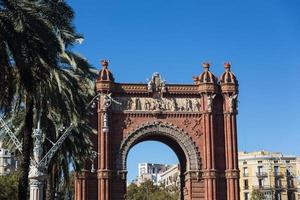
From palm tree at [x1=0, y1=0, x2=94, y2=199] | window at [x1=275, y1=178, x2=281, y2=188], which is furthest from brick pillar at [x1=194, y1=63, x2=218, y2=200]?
window at [x1=275, y1=178, x2=281, y2=188]

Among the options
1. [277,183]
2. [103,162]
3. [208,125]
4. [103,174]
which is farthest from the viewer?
[277,183]

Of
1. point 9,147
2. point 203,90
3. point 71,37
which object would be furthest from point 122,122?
point 71,37

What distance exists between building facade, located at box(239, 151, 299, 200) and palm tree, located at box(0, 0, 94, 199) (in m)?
67.0

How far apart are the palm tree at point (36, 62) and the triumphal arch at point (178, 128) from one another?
21.4m

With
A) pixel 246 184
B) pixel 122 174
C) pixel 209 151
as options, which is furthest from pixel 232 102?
pixel 246 184

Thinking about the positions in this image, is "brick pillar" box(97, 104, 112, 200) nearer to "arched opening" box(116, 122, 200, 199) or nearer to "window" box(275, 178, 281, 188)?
"arched opening" box(116, 122, 200, 199)

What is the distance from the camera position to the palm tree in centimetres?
1884

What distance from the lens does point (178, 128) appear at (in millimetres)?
50906

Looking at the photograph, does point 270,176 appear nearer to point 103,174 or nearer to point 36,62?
point 103,174

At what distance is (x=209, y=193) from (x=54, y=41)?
31089mm

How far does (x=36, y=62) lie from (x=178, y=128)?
103 feet

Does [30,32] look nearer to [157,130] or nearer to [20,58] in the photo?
[20,58]

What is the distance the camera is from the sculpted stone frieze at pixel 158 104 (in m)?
50.8

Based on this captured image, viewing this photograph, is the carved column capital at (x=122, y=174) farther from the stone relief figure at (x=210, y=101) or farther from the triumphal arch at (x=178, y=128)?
the stone relief figure at (x=210, y=101)
